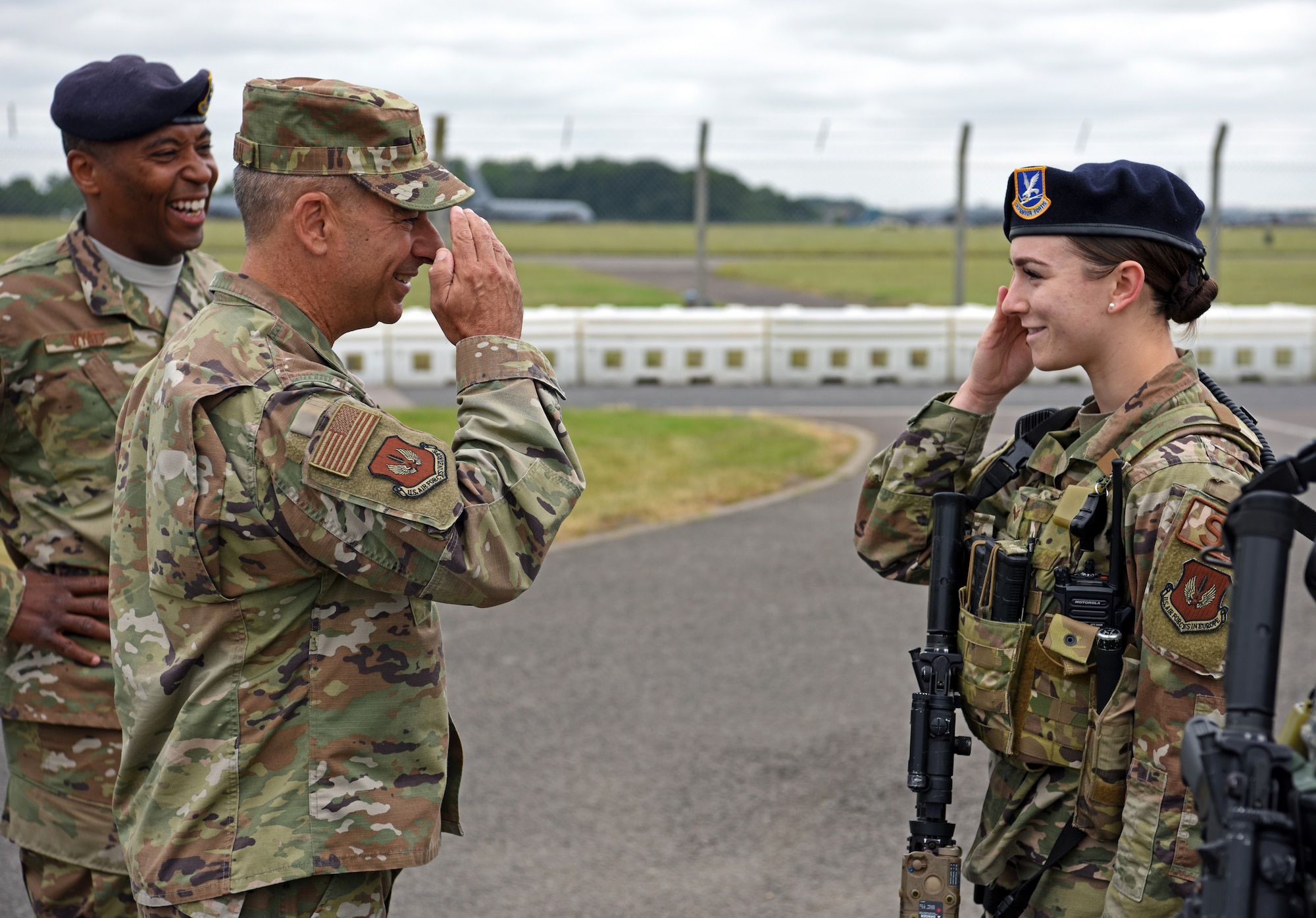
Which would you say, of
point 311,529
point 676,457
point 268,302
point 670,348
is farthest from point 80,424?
point 670,348

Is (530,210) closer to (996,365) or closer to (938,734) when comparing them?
(996,365)

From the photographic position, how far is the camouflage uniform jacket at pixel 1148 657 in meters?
2.16

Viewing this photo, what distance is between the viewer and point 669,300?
77.5 ft

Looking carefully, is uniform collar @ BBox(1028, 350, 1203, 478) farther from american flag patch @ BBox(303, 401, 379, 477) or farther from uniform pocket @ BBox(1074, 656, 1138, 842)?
american flag patch @ BBox(303, 401, 379, 477)

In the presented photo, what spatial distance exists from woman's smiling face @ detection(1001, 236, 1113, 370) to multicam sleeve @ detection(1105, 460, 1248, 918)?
36 centimetres

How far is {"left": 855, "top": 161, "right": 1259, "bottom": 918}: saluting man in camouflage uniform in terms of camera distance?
2176 millimetres

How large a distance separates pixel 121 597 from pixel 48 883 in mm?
1297

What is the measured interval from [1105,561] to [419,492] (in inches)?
49.2

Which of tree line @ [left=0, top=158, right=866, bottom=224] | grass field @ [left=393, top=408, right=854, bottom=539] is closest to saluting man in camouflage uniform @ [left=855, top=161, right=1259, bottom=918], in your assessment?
grass field @ [left=393, top=408, right=854, bottom=539]

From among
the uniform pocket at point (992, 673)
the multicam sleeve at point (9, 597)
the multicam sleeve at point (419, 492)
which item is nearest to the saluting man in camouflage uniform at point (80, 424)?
the multicam sleeve at point (9, 597)

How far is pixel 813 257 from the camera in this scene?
3569cm

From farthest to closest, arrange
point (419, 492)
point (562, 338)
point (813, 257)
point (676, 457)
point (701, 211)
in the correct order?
point (813, 257), point (701, 211), point (562, 338), point (676, 457), point (419, 492)

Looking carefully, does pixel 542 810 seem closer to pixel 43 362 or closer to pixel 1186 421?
pixel 43 362

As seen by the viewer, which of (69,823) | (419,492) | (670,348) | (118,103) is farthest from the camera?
(670,348)
